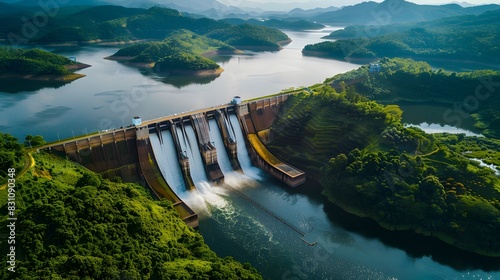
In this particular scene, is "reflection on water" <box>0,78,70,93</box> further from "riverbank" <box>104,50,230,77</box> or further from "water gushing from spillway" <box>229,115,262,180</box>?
"water gushing from spillway" <box>229,115,262,180</box>

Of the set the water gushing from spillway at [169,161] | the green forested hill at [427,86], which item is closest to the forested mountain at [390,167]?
the water gushing from spillway at [169,161]

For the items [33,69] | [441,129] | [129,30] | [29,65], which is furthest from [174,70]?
[129,30]

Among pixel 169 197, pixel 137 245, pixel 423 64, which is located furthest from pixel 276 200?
pixel 423 64

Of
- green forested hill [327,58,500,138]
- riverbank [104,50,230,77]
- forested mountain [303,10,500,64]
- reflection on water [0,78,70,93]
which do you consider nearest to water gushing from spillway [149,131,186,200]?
green forested hill [327,58,500,138]

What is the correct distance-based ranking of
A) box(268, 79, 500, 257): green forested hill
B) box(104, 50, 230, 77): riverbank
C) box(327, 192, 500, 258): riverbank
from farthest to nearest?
box(104, 50, 230, 77): riverbank
box(268, 79, 500, 257): green forested hill
box(327, 192, 500, 258): riverbank

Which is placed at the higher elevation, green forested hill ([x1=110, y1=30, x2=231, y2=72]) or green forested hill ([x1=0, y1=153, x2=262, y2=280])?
green forested hill ([x1=110, y1=30, x2=231, y2=72])

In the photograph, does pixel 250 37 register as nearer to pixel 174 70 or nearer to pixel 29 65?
pixel 174 70

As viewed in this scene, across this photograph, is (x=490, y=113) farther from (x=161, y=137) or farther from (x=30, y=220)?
(x=30, y=220)
